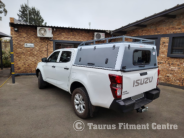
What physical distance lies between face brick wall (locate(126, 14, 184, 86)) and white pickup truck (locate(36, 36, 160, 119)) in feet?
13.3

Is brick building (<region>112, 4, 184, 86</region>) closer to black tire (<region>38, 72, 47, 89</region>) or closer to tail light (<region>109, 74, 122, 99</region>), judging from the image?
tail light (<region>109, 74, 122, 99</region>)

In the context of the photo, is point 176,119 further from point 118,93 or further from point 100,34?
point 100,34

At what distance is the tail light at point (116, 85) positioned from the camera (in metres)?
2.18

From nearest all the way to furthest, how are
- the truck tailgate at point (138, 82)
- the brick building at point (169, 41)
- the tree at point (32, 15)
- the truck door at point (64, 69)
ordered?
the truck tailgate at point (138, 82) < the truck door at point (64, 69) < the brick building at point (169, 41) < the tree at point (32, 15)

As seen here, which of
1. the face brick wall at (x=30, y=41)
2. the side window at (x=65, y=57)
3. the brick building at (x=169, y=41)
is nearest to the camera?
the side window at (x=65, y=57)

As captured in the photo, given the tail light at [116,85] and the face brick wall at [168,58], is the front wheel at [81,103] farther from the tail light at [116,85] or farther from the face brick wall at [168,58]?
the face brick wall at [168,58]

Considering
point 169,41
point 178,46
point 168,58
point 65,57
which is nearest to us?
point 65,57

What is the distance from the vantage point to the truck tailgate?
90.0 inches

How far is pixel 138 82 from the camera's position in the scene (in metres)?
2.52

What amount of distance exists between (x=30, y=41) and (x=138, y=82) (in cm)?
825

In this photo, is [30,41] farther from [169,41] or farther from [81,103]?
[169,41]

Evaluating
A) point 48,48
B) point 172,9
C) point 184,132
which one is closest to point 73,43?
point 48,48

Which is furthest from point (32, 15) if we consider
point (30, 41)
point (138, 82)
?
point (138, 82)

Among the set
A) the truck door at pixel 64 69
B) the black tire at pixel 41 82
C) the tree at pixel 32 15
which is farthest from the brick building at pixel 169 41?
the tree at pixel 32 15
